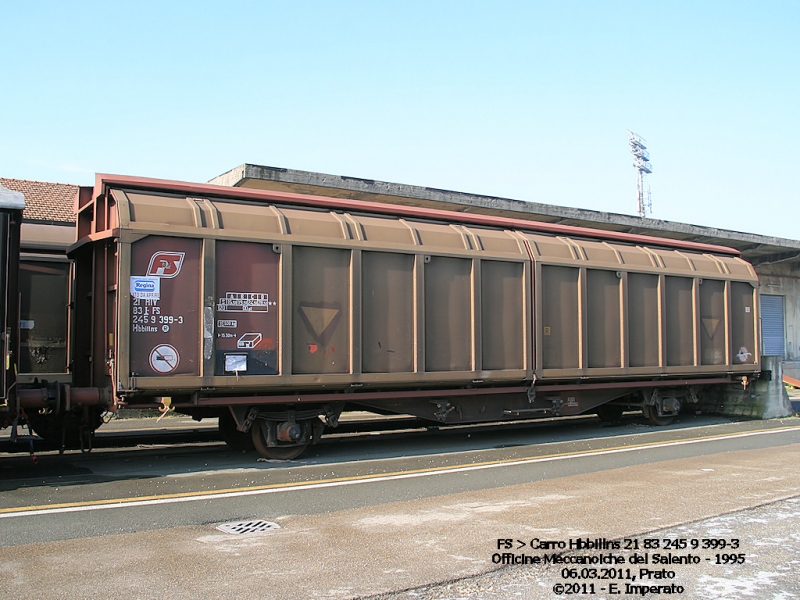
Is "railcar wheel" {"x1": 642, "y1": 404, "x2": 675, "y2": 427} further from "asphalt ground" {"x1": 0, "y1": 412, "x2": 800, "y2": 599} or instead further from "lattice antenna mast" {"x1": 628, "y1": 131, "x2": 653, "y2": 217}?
"lattice antenna mast" {"x1": 628, "y1": 131, "x2": 653, "y2": 217}

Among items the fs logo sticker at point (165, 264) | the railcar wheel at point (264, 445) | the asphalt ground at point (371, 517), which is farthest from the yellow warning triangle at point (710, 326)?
the fs logo sticker at point (165, 264)

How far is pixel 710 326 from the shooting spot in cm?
1378

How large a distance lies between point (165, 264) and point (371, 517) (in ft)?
13.5

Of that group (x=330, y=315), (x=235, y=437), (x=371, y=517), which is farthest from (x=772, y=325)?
(x=371, y=517)

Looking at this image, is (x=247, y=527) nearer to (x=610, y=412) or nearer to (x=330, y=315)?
(x=330, y=315)

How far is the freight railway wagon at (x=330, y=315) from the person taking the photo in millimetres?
8492

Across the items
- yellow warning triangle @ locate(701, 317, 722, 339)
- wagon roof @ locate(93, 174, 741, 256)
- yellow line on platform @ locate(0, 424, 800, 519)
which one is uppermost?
wagon roof @ locate(93, 174, 741, 256)

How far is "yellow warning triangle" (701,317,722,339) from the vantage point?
1370 centimetres

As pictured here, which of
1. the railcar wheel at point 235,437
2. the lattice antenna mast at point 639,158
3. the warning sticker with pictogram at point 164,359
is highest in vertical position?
the lattice antenna mast at point 639,158

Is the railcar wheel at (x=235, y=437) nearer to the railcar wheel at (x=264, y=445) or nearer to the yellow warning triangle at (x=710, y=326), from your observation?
the railcar wheel at (x=264, y=445)

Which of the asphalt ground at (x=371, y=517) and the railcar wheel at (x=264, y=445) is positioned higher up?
the railcar wheel at (x=264, y=445)

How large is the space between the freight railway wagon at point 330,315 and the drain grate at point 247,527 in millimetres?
2867

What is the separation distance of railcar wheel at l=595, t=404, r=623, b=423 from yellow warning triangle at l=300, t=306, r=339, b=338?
268 inches

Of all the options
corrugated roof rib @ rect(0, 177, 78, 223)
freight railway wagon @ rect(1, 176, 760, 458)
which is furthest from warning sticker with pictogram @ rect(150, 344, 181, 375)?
corrugated roof rib @ rect(0, 177, 78, 223)
